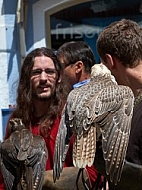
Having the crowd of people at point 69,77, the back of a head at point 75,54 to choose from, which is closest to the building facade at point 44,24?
the back of a head at point 75,54

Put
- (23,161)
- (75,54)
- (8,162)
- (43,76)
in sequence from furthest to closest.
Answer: (75,54)
(43,76)
(8,162)
(23,161)

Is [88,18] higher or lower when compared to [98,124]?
higher

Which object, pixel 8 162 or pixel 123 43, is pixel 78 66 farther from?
pixel 123 43

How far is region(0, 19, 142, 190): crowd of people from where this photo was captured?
2.81 meters

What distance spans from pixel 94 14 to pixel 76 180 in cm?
529

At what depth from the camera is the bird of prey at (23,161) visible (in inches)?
121

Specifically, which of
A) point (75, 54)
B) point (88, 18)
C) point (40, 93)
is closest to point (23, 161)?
point (40, 93)

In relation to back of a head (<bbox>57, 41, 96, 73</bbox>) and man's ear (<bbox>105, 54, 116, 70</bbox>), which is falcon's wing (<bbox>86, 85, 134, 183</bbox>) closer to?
man's ear (<bbox>105, 54, 116, 70</bbox>)

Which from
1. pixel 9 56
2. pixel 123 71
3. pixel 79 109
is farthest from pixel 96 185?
pixel 9 56

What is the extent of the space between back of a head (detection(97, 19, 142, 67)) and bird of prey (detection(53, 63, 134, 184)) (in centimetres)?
13

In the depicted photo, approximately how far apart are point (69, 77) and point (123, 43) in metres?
1.67

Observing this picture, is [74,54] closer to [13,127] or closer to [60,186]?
[13,127]

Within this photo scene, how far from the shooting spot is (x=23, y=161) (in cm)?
306

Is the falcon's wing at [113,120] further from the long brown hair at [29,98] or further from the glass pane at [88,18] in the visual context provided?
the glass pane at [88,18]
